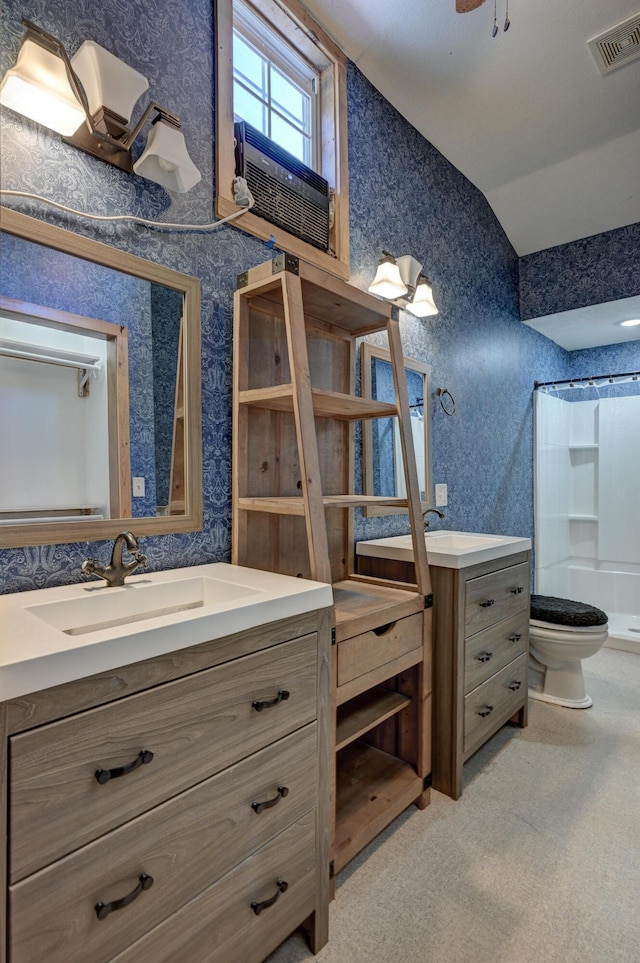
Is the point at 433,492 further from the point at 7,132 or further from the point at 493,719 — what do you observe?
the point at 7,132

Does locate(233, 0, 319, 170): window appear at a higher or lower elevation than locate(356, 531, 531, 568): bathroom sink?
higher

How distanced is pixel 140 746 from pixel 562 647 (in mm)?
2211

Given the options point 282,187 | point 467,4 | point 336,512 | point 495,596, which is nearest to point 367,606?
point 336,512

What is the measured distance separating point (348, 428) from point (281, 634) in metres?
1.10

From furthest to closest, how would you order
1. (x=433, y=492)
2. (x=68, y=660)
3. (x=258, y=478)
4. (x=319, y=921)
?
(x=433, y=492)
(x=258, y=478)
(x=319, y=921)
(x=68, y=660)

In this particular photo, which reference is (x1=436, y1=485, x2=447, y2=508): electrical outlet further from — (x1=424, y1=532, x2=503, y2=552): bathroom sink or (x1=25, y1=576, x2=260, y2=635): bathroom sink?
(x1=25, y1=576, x2=260, y2=635): bathroom sink

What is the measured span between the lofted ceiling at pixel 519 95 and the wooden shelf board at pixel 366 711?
8.37 ft

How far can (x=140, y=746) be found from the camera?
33.2 inches

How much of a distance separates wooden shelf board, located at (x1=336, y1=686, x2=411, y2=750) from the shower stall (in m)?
2.37

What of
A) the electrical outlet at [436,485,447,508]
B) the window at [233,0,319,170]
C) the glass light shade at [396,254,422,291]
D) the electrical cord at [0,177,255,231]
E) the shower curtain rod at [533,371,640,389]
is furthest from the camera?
the shower curtain rod at [533,371,640,389]

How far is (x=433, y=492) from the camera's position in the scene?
2.54m

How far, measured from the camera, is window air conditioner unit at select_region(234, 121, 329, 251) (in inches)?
63.6

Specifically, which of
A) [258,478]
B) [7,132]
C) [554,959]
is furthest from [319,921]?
[7,132]

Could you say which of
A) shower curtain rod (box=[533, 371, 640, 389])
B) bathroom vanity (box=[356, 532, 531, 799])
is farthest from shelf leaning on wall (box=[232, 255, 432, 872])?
shower curtain rod (box=[533, 371, 640, 389])
